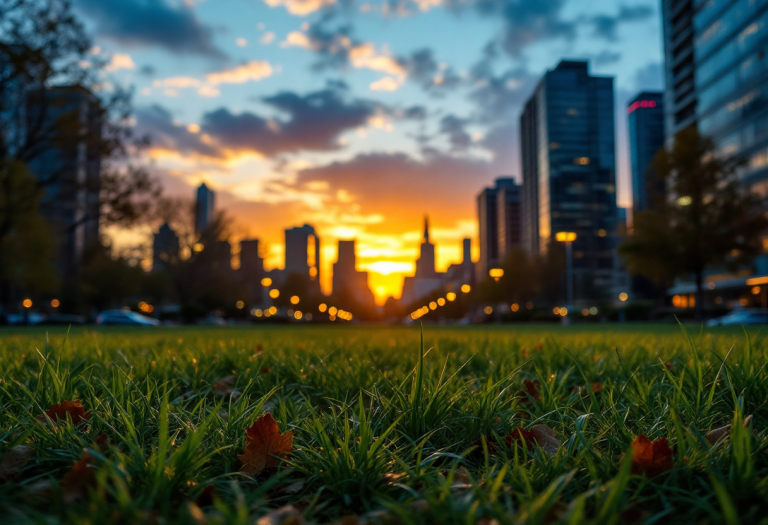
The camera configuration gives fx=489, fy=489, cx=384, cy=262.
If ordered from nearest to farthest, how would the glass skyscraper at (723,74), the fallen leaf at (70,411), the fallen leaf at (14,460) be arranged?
the fallen leaf at (14,460)
the fallen leaf at (70,411)
the glass skyscraper at (723,74)

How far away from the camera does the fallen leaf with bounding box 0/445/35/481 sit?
146 cm

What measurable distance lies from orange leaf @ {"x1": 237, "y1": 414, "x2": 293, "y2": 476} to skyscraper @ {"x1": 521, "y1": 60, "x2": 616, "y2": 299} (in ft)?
482

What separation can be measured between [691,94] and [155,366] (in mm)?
83253

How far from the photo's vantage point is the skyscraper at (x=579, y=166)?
470 ft

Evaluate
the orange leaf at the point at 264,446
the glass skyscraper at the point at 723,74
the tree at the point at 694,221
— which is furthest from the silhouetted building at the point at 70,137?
the glass skyscraper at the point at 723,74

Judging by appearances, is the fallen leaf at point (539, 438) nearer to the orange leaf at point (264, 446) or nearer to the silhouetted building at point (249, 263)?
the orange leaf at point (264, 446)

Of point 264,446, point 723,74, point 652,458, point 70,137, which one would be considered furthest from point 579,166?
point 264,446

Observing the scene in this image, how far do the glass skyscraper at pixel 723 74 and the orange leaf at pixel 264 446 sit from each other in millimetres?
56966

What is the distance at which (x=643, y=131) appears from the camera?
165 m

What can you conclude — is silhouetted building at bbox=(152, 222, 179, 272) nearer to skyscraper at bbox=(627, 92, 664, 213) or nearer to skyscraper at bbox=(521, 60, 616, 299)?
skyscraper at bbox=(521, 60, 616, 299)

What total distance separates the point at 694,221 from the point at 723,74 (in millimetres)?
42186

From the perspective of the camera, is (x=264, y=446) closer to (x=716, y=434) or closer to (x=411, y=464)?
(x=411, y=464)

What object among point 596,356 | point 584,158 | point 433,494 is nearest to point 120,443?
point 433,494

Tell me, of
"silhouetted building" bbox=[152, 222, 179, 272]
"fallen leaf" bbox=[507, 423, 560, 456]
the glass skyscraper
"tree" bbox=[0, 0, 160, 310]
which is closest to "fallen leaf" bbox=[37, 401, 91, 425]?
"fallen leaf" bbox=[507, 423, 560, 456]
